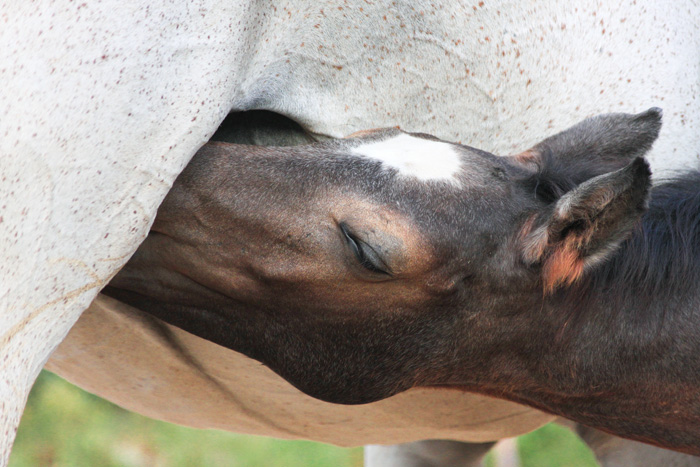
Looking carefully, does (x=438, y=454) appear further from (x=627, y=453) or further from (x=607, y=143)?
(x=607, y=143)

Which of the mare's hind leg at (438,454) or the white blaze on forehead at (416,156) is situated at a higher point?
the white blaze on forehead at (416,156)

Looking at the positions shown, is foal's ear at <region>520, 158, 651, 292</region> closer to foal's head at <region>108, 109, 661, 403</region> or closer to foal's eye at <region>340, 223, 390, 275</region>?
foal's head at <region>108, 109, 661, 403</region>

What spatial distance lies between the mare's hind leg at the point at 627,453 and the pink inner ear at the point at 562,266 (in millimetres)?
1189

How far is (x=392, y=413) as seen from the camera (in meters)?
2.78

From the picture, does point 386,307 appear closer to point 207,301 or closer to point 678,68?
point 207,301

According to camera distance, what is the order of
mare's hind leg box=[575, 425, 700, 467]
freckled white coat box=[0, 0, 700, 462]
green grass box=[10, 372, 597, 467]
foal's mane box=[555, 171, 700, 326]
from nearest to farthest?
freckled white coat box=[0, 0, 700, 462]
foal's mane box=[555, 171, 700, 326]
mare's hind leg box=[575, 425, 700, 467]
green grass box=[10, 372, 597, 467]

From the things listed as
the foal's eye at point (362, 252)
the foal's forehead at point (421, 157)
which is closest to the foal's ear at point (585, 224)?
the foal's forehead at point (421, 157)

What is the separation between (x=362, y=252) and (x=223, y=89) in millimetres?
514

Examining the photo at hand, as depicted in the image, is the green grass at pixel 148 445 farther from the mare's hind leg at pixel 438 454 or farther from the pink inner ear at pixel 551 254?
the pink inner ear at pixel 551 254

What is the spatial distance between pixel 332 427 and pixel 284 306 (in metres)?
0.98

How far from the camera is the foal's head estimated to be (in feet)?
6.31

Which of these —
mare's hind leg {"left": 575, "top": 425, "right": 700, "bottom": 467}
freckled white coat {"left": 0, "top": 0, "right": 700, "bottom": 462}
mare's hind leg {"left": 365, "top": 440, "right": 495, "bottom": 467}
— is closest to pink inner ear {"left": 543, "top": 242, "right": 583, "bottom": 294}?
freckled white coat {"left": 0, "top": 0, "right": 700, "bottom": 462}

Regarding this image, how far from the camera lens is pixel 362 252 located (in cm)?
192

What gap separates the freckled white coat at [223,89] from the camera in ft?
4.95
